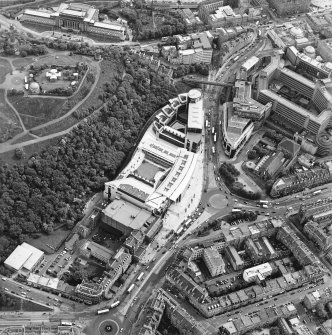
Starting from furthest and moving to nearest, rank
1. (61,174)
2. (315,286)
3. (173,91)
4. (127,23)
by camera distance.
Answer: (127,23) → (173,91) → (61,174) → (315,286)

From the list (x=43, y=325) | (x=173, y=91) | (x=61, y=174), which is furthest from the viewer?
(x=173, y=91)

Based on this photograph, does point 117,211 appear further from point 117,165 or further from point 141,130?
point 141,130

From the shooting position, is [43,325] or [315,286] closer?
[43,325]

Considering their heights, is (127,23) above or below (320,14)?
below

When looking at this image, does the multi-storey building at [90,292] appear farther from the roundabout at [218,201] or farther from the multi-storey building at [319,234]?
the multi-storey building at [319,234]

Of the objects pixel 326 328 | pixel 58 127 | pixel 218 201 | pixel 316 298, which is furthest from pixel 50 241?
pixel 326 328

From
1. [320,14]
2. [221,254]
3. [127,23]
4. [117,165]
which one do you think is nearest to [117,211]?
[117,165]

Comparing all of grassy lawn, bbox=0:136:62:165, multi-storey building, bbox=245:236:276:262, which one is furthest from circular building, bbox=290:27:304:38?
grassy lawn, bbox=0:136:62:165

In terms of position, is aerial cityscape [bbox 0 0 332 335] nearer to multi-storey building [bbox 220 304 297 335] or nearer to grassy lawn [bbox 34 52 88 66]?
multi-storey building [bbox 220 304 297 335]
